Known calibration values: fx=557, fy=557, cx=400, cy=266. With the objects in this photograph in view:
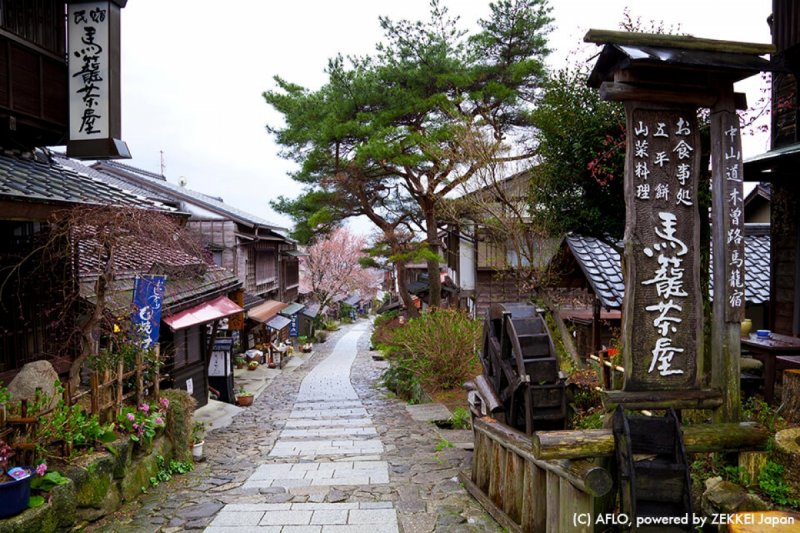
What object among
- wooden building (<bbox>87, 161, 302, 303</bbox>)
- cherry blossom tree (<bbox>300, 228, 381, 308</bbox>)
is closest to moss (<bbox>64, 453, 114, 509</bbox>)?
wooden building (<bbox>87, 161, 302, 303</bbox>)

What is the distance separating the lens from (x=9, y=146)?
9078mm

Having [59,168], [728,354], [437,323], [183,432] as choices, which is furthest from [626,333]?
[437,323]

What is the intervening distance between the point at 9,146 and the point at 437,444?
30.7 feet

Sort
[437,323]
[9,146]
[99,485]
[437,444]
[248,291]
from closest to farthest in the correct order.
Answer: [99,485]
[9,146]
[437,444]
[437,323]
[248,291]

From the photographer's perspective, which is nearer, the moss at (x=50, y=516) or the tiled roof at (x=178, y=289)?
the moss at (x=50, y=516)

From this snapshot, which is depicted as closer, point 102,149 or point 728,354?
point 728,354

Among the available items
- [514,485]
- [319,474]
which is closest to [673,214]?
[514,485]

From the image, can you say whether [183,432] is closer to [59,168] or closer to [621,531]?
[59,168]

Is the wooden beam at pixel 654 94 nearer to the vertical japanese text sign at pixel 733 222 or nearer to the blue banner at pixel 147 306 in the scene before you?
the vertical japanese text sign at pixel 733 222

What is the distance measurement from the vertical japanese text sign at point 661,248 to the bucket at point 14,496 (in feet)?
20.0

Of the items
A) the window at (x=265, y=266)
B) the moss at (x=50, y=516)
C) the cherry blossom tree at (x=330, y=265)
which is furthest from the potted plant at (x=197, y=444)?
the cherry blossom tree at (x=330, y=265)

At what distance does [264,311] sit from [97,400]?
20.9 meters

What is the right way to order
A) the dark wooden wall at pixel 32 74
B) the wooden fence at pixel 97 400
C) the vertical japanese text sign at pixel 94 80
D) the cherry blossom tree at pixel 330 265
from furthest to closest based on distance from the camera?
the cherry blossom tree at pixel 330 265 → the vertical japanese text sign at pixel 94 80 → the dark wooden wall at pixel 32 74 → the wooden fence at pixel 97 400

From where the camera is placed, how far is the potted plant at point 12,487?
5289 mm
